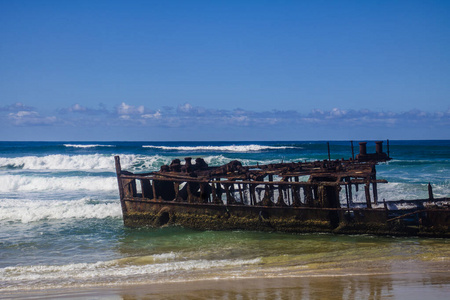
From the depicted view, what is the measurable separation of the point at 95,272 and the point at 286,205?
18.4ft

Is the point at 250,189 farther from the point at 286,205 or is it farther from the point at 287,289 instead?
the point at 287,289

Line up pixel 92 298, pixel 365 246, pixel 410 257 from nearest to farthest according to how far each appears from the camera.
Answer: pixel 92 298 → pixel 410 257 → pixel 365 246

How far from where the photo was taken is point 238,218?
43.1 feet

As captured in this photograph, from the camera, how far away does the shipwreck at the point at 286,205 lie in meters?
11.8

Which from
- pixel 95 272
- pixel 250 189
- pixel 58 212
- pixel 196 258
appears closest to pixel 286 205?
pixel 250 189

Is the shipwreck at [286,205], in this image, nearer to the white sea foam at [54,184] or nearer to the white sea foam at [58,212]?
the white sea foam at [58,212]

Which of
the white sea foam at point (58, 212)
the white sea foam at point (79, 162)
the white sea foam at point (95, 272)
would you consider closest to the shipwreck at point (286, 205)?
the white sea foam at point (58, 212)

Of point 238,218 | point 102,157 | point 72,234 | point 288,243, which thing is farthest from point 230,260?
point 102,157

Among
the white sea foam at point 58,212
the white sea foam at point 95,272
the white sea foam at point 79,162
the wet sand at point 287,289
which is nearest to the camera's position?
the wet sand at point 287,289

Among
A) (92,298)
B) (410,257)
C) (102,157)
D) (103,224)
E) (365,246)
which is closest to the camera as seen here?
(92,298)

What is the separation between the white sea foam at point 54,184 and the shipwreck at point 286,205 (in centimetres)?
1186

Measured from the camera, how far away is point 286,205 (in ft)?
41.5

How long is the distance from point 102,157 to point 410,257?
38.4 meters

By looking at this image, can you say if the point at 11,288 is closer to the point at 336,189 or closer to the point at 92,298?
the point at 92,298
